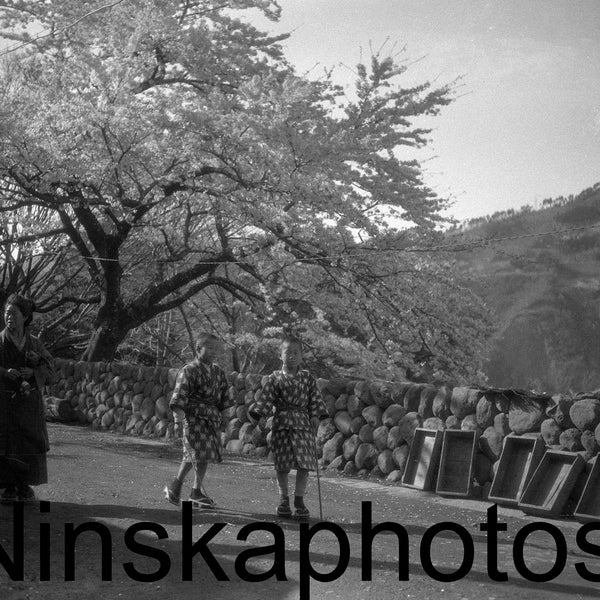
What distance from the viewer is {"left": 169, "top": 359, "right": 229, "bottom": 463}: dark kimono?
7.58 metres

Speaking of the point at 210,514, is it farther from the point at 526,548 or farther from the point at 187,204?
the point at 187,204

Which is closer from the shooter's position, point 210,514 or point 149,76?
point 210,514

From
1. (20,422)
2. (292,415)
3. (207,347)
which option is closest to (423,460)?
(292,415)

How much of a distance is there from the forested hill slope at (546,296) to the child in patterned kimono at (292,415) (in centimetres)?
2925

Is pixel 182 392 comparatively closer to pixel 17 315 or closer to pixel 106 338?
pixel 17 315

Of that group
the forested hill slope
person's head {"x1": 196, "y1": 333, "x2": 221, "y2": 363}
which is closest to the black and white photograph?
person's head {"x1": 196, "y1": 333, "x2": 221, "y2": 363}

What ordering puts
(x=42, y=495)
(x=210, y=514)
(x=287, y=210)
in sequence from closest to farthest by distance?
1. (x=210, y=514)
2. (x=42, y=495)
3. (x=287, y=210)

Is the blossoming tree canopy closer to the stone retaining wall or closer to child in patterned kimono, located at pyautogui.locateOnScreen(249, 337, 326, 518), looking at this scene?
the stone retaining wall

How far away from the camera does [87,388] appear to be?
1947 centimetres

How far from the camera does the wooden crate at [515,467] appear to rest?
8.66 metres

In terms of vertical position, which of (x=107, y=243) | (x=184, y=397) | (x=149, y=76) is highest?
(x=149, y=76)

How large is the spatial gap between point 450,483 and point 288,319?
832cm

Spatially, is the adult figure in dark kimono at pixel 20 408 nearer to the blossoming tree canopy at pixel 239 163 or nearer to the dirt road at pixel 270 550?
the dirt road at pixel 270 550

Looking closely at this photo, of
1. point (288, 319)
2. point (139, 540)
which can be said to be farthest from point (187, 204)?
point (139, 540)
